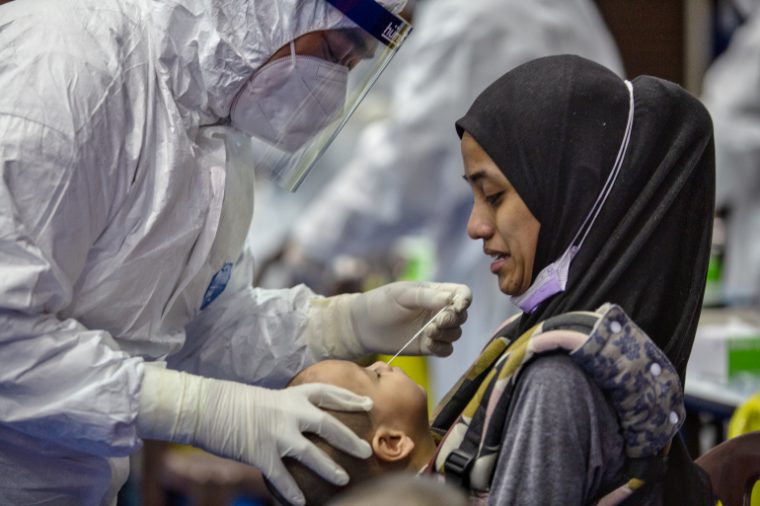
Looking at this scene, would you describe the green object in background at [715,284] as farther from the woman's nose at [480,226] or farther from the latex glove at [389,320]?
the woman's nose at [480,226]

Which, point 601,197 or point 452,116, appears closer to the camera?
point 601,197

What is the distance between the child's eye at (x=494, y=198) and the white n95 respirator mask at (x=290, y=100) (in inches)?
17.9

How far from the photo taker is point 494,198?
Result: 1.93 meters

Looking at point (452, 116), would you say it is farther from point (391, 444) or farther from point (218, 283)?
point (391, 444)

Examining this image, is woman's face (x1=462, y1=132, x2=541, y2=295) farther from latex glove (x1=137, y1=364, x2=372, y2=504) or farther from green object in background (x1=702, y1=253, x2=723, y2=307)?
green object in background (x1=702, y1=253, x2=723, y2=307)

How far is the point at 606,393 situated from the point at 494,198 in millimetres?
382

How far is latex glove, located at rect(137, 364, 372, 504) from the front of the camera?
74.9 inches

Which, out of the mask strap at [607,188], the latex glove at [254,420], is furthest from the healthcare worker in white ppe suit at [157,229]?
the mask strap at [607,188]

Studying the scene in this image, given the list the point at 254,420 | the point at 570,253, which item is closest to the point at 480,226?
the point at 570,253

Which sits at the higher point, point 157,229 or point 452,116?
point 157,229

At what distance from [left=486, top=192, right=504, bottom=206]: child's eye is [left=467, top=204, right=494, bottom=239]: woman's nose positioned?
0.07ft

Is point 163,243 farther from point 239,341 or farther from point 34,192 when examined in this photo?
point 239,341

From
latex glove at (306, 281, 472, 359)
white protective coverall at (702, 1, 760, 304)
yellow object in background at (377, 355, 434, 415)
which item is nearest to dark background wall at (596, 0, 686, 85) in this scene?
white protective coverall at (702, 1, 760, 304)

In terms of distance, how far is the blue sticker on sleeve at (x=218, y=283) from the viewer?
225cm
